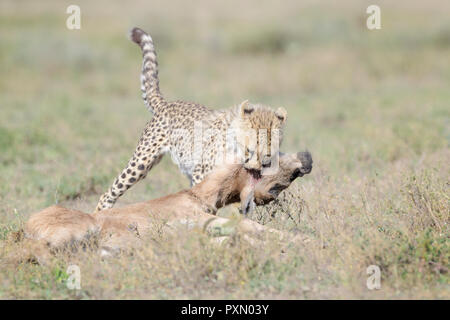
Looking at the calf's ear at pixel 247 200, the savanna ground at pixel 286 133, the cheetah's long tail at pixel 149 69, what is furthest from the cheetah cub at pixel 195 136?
the savanna ground at pixel 286 133

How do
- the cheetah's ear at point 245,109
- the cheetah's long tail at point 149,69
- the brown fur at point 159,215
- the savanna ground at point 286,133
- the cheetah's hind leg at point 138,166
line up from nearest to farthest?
the savanna ground at point 286,133 → the brown fur at point 159,215 → the cheetah's ear at point 245,109 → the cheetah's hind leg at point 138,166 → the cheetah's long tail at point 149,69

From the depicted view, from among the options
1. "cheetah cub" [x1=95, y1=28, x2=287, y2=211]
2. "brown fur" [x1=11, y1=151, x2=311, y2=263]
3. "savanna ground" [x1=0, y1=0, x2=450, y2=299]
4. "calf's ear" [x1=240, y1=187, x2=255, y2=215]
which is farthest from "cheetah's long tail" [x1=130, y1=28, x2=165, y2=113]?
"calf's ear" [x1=240, y1=187, x2=255, y2=215]

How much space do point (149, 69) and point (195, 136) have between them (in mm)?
1523

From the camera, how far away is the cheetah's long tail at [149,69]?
8289 millimetres

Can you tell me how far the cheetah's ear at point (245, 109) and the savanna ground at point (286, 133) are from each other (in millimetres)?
858

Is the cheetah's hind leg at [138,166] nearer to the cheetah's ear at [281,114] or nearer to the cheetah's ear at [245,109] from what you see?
the cheetah's ear at [245,109]

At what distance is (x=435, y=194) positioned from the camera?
19.1 feet

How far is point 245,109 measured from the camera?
659 centimetres

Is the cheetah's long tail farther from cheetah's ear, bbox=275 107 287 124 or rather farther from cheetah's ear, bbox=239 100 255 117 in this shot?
cheetah's ear, bbox=275 107 287 124

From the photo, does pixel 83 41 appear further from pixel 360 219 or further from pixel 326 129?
pixel 360 219

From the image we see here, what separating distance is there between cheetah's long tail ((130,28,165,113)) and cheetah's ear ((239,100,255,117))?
1818 millimetres

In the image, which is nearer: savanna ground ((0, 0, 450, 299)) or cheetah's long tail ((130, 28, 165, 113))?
savanna ground ((0, 0, 450, 299))

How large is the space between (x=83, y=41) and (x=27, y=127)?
31.5 ft

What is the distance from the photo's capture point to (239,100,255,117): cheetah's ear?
6.54 metres
